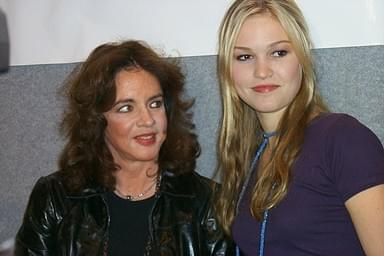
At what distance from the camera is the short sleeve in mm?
1069

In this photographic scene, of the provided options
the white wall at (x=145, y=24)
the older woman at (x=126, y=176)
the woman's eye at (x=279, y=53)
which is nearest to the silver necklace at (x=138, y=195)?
the older woman at (x=126, y=176)

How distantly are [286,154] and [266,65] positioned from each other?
0.68ft

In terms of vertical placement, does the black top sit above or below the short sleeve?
below

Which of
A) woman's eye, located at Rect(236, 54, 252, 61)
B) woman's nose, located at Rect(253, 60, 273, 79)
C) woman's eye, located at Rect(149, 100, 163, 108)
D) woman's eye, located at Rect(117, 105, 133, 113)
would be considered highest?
woman's eye, located at Rect(236, 54, 252, 61)

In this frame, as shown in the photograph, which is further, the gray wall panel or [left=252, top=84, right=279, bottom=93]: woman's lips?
the gray wall panel

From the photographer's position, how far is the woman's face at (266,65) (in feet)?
4.11

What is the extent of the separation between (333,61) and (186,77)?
0.45 metres

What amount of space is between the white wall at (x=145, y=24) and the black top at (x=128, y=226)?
50 cm

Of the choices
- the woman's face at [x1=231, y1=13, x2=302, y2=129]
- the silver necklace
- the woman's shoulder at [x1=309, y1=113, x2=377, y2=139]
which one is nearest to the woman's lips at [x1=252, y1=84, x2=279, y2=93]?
the woman's face at [x1=231, y1=13, x2=302, y2=129]

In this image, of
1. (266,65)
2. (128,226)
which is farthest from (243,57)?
(128,226)

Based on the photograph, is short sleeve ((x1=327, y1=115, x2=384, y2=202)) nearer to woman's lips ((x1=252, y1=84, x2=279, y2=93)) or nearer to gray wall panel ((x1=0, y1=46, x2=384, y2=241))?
woman's lips ((x1=252, y1=84, x2=279, y2=93))

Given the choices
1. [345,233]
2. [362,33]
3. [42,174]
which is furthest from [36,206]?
[362,33]

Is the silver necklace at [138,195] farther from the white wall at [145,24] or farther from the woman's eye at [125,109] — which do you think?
the white wall at [145,24]

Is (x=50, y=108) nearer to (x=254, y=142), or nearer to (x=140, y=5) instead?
(x=140, y=5)
